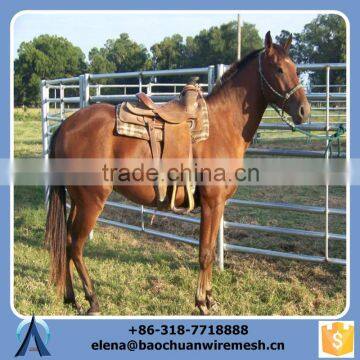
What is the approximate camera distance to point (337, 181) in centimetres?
385

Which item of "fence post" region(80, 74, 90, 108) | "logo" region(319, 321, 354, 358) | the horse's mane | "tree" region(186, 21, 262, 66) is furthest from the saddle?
"tree" region(186, 21, 262, 66)

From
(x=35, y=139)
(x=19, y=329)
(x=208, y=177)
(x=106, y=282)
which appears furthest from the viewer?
(x=35, y=139)

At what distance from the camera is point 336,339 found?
3354mm

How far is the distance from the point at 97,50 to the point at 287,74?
632 cm

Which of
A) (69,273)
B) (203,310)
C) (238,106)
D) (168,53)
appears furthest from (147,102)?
(168,53)

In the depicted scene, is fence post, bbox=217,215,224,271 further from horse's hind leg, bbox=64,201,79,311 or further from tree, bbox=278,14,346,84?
tree, bbox=278,14,346,84

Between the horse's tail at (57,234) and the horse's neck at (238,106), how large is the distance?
1.40m

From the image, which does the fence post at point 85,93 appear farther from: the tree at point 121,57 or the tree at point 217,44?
the tree at point 217,44

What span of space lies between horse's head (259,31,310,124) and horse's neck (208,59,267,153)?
139 mm

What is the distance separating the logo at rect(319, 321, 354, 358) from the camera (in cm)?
328

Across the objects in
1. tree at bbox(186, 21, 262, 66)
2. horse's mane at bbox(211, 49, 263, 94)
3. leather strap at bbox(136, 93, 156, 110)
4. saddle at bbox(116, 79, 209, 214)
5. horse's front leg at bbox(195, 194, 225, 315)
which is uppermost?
tree at bbox(186, 21, 262, 66)

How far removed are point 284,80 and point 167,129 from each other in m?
1.03

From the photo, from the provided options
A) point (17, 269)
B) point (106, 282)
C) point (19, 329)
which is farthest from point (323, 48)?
point (19, 329)

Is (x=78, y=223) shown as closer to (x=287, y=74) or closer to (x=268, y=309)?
(x=268, y=309)
